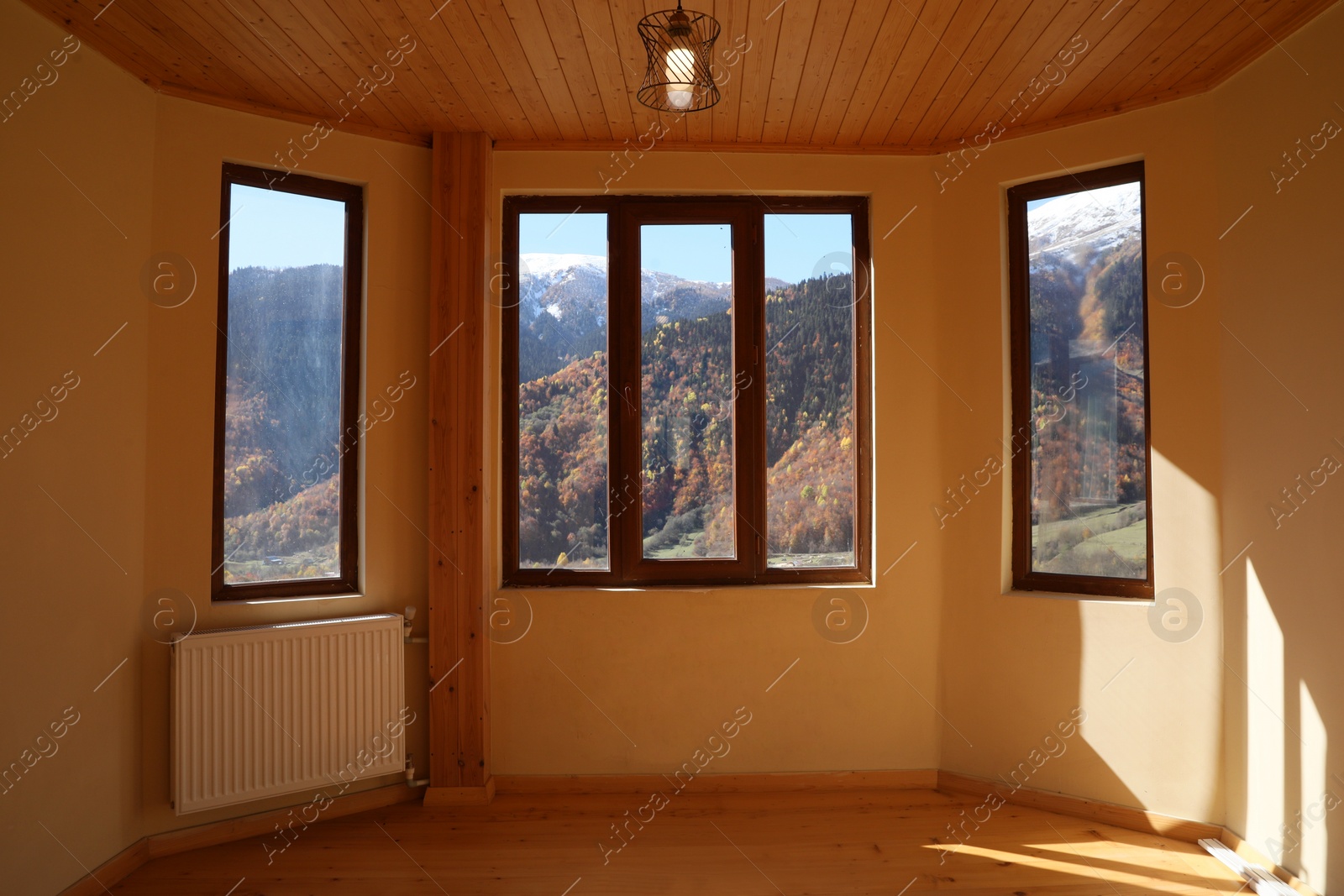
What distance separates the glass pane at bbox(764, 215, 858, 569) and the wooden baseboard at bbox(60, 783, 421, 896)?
1988 millimetres

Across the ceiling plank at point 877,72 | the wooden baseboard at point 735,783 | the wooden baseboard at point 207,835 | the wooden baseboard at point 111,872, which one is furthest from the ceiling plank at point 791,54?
the wooden baseboard at point 111,872

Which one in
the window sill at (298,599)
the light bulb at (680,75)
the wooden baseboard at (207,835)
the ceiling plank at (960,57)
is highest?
the ceiling plank at (960,57)

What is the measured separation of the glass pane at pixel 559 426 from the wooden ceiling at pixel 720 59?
772 mm

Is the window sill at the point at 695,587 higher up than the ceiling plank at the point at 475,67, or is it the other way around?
the ceiling plank at the point at 475,67

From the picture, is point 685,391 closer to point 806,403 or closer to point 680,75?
point 806,403

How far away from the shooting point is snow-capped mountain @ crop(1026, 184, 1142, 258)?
3.37 meters

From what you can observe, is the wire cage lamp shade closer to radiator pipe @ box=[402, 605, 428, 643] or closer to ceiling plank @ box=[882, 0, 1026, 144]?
ceiling plank @ box=[882, 0, 1026, 144]

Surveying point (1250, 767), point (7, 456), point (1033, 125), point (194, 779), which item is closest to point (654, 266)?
point (1033, 125)

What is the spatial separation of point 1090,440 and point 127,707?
3882 millimetres

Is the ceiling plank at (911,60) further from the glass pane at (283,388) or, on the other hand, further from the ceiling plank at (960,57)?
the glass pane at (283,388)

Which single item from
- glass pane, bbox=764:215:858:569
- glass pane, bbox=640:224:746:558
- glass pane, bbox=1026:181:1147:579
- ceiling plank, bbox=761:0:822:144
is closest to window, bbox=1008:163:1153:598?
glass pane, bbox=1026:181:1147:579

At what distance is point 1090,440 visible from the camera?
135 inches

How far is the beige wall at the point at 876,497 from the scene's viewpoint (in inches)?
103

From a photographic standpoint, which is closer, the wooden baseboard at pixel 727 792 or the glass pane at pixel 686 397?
the wooden baseboard at pixel 727 792
